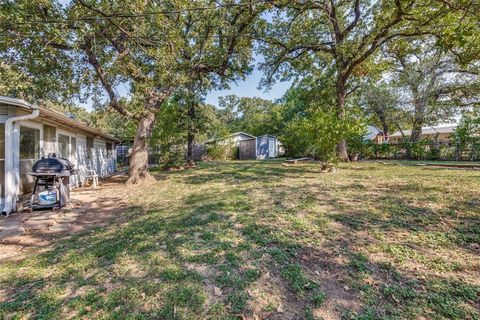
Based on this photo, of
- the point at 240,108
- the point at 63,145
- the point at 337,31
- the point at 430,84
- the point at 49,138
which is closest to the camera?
the point at 49,138

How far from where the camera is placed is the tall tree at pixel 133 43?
559 cm

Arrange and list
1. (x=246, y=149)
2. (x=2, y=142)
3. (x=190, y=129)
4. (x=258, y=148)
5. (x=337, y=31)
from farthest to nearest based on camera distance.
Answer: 1. (x=246, y=149)
2. (x=258, y=148)
3. (x=190, y=129)
4. (x=337, y=31)
5. (x=2, y=142)

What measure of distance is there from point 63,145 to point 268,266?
8826 millimetres

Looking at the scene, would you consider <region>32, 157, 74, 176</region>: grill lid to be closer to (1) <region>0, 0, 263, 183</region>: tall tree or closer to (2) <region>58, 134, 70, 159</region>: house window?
(1) <region>0, 0, 263, 183</region>: tall tree

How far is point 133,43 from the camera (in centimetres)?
716

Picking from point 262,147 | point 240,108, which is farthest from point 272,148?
point 240,108

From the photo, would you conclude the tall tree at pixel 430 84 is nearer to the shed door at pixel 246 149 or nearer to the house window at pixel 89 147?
the shed door at pixel 246 149

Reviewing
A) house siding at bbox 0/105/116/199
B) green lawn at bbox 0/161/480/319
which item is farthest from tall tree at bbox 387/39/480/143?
house siding at bbox 0/105/116/199

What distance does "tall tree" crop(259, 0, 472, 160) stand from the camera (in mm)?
9414

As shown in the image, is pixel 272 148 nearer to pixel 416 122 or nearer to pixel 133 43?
pixel 416 122

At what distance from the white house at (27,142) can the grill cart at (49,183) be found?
0.36 meters

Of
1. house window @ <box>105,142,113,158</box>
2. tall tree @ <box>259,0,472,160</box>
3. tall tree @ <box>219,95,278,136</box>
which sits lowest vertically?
house window @ <box>105,142,113,158</box>

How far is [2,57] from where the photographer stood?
6777mm

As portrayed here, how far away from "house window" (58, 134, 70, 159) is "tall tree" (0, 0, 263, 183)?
6.63ft
